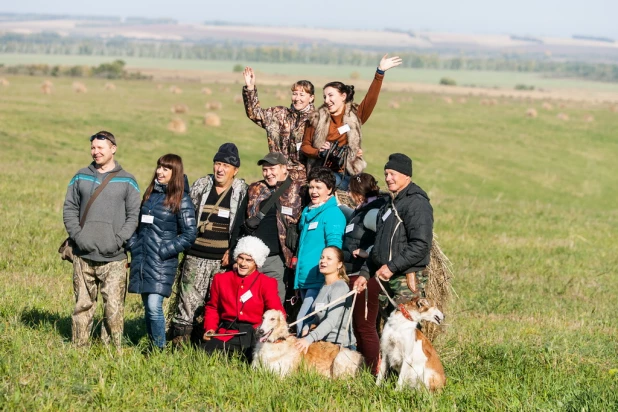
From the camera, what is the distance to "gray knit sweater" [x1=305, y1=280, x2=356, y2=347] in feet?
25.4

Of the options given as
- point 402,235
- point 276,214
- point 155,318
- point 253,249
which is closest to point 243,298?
point 253,249

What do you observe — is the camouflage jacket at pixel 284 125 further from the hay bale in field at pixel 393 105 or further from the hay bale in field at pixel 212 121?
the hay bale in field at pixel 393 105

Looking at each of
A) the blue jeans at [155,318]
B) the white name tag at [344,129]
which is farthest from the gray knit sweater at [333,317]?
the white name tag at [344,129]

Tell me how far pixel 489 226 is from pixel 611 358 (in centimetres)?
1063

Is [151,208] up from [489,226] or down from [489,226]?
up

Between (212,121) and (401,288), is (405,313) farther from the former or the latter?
(212,121)

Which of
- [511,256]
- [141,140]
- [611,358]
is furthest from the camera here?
[141,140]

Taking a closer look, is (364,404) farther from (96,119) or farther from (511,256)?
(96,119)

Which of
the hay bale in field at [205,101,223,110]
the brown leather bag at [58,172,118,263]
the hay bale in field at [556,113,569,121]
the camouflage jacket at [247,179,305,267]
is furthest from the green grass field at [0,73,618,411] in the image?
the hay bale in field at [556,113,569,121]

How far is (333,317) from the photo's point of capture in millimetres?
7797

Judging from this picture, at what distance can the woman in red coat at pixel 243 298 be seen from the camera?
307 inches

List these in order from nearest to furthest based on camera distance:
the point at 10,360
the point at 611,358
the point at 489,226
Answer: the point at 10,360
the point at 611,358
the point at 489,226

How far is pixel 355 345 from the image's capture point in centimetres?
796

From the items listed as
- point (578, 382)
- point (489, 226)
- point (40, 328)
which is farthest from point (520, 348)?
point (489, 226)
